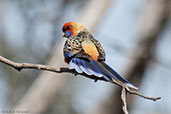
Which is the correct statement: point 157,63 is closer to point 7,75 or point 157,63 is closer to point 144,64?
point 144,64

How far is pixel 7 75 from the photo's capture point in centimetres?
1134

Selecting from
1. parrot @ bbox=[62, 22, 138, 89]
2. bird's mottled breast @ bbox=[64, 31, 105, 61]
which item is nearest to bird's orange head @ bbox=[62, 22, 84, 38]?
parrot @ bbox=[62, 22, 138, 89]

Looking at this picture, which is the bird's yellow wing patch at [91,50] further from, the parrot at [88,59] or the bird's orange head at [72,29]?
the bird's orange head at [72,29]

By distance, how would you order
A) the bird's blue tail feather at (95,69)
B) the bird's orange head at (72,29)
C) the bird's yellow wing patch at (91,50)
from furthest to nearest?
the bird's orange head at (72,29) < the bird's yellow wing patch at (91,50) < the bird's blue tail feather at (95,69)

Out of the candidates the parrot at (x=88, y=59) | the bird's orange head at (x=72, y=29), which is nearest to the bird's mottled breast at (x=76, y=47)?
the parrot at (x=88, y=59)

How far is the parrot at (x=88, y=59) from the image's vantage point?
409 centimetres

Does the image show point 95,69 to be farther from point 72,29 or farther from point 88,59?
point 72,29

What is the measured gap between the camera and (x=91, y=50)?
4652 millimetres

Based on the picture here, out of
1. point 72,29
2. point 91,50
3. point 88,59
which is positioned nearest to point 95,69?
point 88,59

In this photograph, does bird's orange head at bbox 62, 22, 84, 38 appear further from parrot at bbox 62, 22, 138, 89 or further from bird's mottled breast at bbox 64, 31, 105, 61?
bird's mottled breast at bbox 64, 31, 105, 61

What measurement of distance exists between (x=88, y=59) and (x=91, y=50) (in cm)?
22

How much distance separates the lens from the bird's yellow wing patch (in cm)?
456

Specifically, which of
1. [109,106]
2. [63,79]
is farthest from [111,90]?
[63,79]

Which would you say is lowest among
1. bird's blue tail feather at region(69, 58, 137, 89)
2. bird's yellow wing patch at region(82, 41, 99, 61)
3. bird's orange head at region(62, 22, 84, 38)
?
bird's blue tail feather at region(69, 58, 137, 89)
